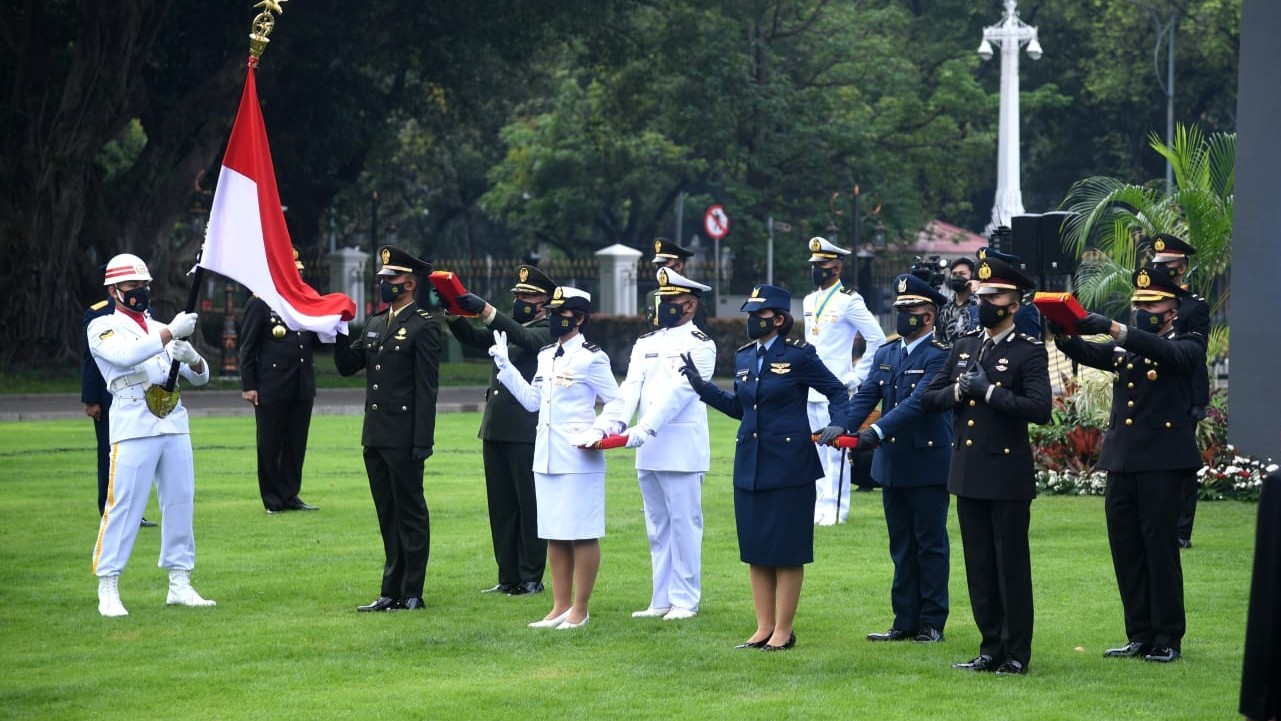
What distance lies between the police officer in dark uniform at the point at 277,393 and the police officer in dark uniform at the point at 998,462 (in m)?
8.58

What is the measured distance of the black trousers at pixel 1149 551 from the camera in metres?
9.84

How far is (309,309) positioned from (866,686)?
492cm

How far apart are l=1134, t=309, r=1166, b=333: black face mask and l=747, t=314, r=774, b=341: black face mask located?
7.03ft

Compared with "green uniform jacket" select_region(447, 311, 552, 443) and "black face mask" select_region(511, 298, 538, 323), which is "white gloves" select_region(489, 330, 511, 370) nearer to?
"green uniform jacket" select_region(447, 311, 552, 443)

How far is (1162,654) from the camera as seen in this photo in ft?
32.3

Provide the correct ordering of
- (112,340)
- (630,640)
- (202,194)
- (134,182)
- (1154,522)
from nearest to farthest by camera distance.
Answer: (1154,522)
(630,640)
(112,340)
(134,182)
(202,194)

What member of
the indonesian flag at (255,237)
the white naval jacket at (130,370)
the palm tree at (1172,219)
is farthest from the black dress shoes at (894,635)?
the palm tree at (1172,219)

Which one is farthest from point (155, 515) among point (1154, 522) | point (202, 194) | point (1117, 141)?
point (1117, 141)

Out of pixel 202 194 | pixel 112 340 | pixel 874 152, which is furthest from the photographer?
pixel 874 152

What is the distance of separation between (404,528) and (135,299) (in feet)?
7.60

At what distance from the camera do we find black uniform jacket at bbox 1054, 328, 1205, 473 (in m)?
9.85

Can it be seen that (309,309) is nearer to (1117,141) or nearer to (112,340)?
(112,340)

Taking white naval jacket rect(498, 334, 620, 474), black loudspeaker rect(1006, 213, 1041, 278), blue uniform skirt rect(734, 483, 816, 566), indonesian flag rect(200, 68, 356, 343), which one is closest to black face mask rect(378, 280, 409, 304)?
indonesian flag rect(200, 68, 356, 343)

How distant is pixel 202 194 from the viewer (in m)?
40.6
